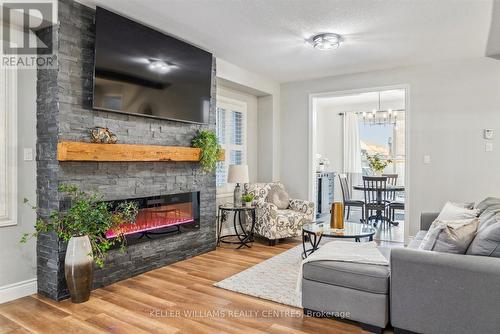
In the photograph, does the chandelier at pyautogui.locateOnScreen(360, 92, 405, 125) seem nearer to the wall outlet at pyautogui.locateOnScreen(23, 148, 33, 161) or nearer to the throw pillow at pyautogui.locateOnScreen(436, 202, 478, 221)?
the throw pillow at pyautogui.locateOnScreen(436, 202, 478, 221)

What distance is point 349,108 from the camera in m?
8.46

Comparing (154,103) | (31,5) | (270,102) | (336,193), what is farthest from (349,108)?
(31,5)

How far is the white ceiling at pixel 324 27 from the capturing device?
3102 millimetres

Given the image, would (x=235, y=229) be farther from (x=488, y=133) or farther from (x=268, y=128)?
(x=488, y=133)

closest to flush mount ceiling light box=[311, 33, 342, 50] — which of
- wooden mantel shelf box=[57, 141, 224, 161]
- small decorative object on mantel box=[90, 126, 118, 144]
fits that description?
wooden mantel shelf box=[57, 141, 224, 161]

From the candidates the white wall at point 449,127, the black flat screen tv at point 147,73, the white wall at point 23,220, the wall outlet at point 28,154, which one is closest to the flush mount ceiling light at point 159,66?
the black flat screen tv at point 147,73

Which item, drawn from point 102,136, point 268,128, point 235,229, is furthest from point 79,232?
point 268,128

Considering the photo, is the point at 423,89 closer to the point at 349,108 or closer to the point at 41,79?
the point at 349,108

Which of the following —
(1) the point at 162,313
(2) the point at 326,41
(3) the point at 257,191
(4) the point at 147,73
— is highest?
(2) the point at 326,41

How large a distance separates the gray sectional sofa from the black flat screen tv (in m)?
2.41

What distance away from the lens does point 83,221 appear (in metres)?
2.84

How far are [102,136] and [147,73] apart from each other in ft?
2.78

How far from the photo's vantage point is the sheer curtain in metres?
8.48

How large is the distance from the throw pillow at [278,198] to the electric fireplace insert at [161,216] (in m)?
1.43
